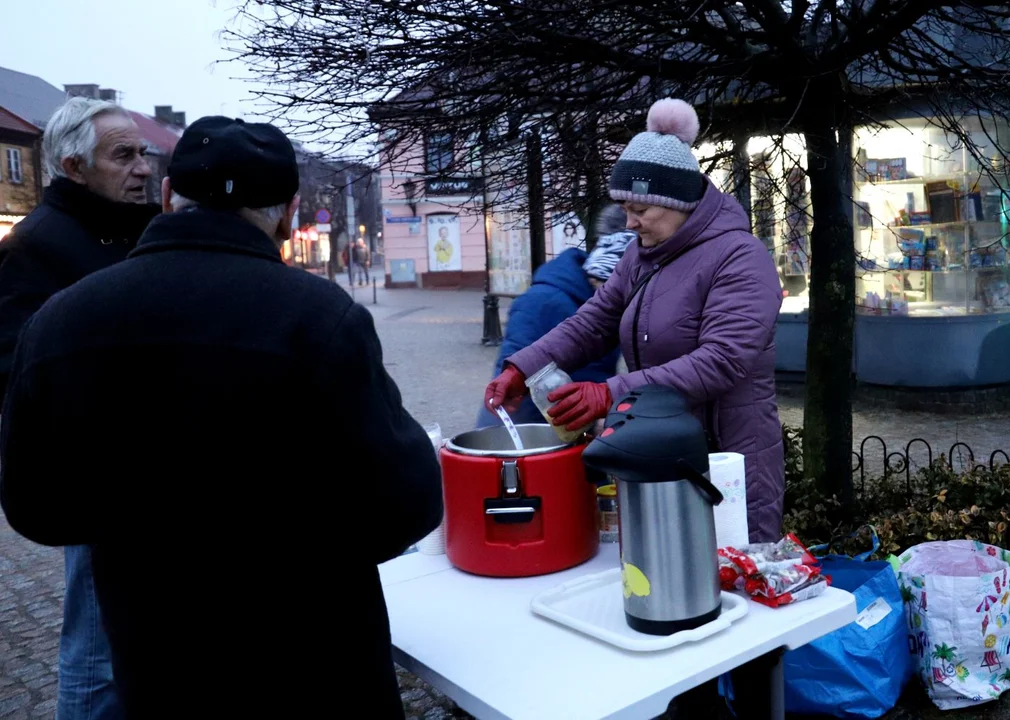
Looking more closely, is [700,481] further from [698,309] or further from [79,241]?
[79,241]

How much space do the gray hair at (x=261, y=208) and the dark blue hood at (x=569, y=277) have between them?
1730mm

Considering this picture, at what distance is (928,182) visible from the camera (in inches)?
351

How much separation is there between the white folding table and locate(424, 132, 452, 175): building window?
308 cm

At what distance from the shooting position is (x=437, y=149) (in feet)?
16.9

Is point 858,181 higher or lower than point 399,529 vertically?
higher

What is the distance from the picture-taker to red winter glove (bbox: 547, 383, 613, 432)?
7.43ft

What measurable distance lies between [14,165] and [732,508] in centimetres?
646

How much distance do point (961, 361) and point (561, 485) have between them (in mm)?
7379

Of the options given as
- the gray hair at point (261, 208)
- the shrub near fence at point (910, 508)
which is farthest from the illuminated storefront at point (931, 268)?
the gray hair at point (261, 208)

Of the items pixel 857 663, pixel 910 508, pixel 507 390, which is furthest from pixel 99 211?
pixel 910 508

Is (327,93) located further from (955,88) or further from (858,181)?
(858,181)

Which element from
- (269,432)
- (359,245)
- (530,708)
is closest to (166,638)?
(269,432)

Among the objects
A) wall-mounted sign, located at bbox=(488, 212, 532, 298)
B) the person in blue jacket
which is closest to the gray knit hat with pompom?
the person in blue jacket

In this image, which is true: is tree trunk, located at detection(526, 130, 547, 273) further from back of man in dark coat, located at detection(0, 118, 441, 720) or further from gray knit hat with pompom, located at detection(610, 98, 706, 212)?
back of man in dark coat, located at detection(0, 118, 441, 720)
